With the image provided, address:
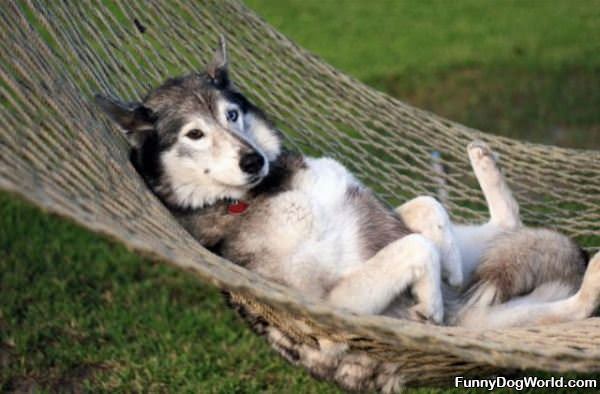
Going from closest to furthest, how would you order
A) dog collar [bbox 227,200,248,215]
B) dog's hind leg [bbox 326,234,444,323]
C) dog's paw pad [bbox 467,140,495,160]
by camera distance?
dog's hind leg [bbox 326,234,444,323] → dog collar [bbox 227,200,248,215] → dog's paw pad [bbox 467,140,495,160]

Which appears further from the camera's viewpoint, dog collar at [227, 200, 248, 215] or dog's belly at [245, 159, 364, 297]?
dog collar at [227, 200, 248, 215]

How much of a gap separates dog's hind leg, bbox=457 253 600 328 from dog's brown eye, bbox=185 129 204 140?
48.6 inches

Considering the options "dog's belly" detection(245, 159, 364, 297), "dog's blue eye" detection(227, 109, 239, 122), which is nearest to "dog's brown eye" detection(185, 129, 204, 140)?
"dog's blue eye" detection(227, 109, 239, 122)

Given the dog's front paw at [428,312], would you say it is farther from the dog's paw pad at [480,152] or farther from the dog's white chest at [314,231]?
the dog's paw pad at [480,152]

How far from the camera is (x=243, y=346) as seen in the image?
453cm

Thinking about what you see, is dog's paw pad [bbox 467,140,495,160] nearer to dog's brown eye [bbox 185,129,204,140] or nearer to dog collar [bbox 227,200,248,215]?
dog collar [bbox 227,200,248,215]

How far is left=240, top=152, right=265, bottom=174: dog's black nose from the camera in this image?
3.34m

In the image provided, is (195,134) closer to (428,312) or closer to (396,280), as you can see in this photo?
(396,280)

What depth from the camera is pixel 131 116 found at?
342 centimetres

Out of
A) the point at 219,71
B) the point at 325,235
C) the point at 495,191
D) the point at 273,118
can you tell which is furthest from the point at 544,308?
the point at 273,118

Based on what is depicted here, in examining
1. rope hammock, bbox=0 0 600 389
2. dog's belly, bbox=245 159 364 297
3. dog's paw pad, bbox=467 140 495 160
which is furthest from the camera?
dog's paw pad, bbox=467 140 495 160

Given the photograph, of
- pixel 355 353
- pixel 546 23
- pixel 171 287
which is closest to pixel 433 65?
pixel 546 23

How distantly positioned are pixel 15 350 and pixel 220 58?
1.82 meters

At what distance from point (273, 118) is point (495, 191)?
120 centimetres
